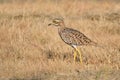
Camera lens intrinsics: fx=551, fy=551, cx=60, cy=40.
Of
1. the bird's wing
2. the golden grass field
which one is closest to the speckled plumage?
the bird's wing

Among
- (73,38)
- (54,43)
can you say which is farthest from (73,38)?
(54,43)

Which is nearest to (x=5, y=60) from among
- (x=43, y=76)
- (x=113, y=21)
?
(x=43, y=76)

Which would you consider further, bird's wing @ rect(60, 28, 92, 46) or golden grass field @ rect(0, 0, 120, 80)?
bird's wing @ rect(60, 28, 92, 46)

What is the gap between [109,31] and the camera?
1478cm

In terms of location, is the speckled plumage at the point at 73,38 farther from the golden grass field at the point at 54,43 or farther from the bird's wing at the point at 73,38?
the golden grass field at the point at 54,43

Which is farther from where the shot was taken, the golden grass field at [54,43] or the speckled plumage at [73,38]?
the speckled plumage at [73,38]

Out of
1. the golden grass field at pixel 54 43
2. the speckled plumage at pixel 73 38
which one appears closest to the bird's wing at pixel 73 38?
the speckled plumage at pixel 73 38

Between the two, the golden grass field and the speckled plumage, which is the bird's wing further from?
the golden grass field

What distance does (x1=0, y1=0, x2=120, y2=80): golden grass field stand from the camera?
33.1ft

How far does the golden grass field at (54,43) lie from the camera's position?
33.1 ft

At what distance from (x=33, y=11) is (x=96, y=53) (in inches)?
248

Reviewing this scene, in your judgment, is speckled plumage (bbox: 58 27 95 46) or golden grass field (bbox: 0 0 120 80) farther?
speckled plumage (bbox: 58 27 95 46)

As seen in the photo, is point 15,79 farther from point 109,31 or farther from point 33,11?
point 33,11

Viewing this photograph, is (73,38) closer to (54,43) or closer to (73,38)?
(73,38)
